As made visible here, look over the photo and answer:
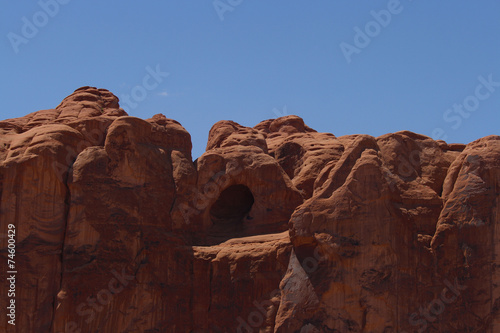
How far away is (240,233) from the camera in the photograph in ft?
108

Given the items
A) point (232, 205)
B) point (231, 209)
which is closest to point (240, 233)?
point (231, 209)

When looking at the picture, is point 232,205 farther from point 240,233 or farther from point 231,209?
point 240,233

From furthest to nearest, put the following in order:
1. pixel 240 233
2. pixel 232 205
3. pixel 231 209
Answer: pixel 232 205
pixel 231 209
pixel 240 233

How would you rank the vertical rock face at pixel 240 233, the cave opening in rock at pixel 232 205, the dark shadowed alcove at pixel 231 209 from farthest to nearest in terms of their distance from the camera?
the cave opening in rock at pixel 232 205 < the dark shadowed alcove at pixel 231 209 < the vertical rock face at pixel 240 233

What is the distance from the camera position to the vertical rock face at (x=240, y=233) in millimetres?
28875

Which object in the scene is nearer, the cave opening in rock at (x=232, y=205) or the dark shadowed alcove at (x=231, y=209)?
the dark shadowed alcove at (x=231, y=209)

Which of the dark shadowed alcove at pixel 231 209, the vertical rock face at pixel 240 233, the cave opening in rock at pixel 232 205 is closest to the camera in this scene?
the vertical rock face at pixel 240 233

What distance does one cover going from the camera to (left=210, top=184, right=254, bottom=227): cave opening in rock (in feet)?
112

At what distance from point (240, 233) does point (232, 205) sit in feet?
6.90

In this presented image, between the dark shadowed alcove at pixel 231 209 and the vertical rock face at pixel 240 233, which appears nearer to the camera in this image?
the vertical rock face at pixel 240 233

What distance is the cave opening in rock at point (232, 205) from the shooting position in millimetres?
34188

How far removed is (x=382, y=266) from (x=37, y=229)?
11239mm

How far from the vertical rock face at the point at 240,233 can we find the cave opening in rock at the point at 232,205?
61 mm

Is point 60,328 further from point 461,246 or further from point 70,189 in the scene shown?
point 461,246
